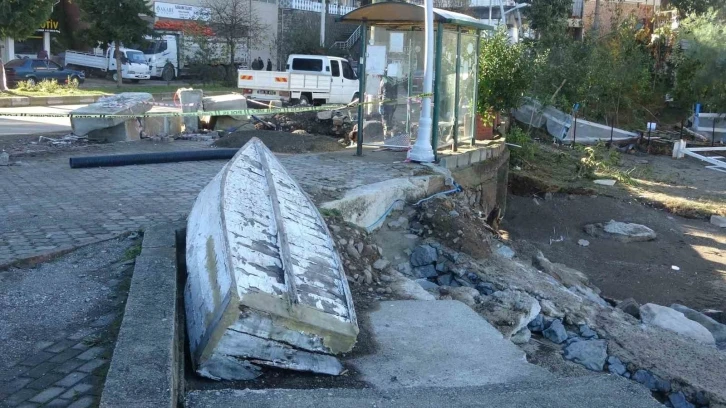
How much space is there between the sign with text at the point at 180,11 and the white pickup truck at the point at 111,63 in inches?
142

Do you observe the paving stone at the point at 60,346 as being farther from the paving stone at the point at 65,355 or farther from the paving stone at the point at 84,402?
the paving stone at the point at 84,402

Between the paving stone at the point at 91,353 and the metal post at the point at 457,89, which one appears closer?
the paving stone at the point at 91,353

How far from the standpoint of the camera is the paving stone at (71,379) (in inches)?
154

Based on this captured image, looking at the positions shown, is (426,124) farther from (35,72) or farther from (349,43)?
(349,43)

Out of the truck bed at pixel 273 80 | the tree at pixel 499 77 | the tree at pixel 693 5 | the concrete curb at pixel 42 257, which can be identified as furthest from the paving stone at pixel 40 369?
the tree at pixel 693 5

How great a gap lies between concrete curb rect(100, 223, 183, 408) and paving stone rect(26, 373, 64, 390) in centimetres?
38

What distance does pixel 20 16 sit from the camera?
25438 mm

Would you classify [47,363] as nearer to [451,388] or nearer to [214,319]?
[214,319]

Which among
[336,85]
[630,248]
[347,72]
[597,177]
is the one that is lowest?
[630,248]

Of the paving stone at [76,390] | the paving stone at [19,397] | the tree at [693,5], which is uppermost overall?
the tree at [693,5]

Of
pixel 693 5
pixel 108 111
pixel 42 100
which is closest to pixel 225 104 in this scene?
pixel 108 111

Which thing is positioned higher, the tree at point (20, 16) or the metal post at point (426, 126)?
the tree at point (20, 16)

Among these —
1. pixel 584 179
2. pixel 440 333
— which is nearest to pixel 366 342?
pixel 440 333

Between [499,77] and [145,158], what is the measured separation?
630 centimetres
